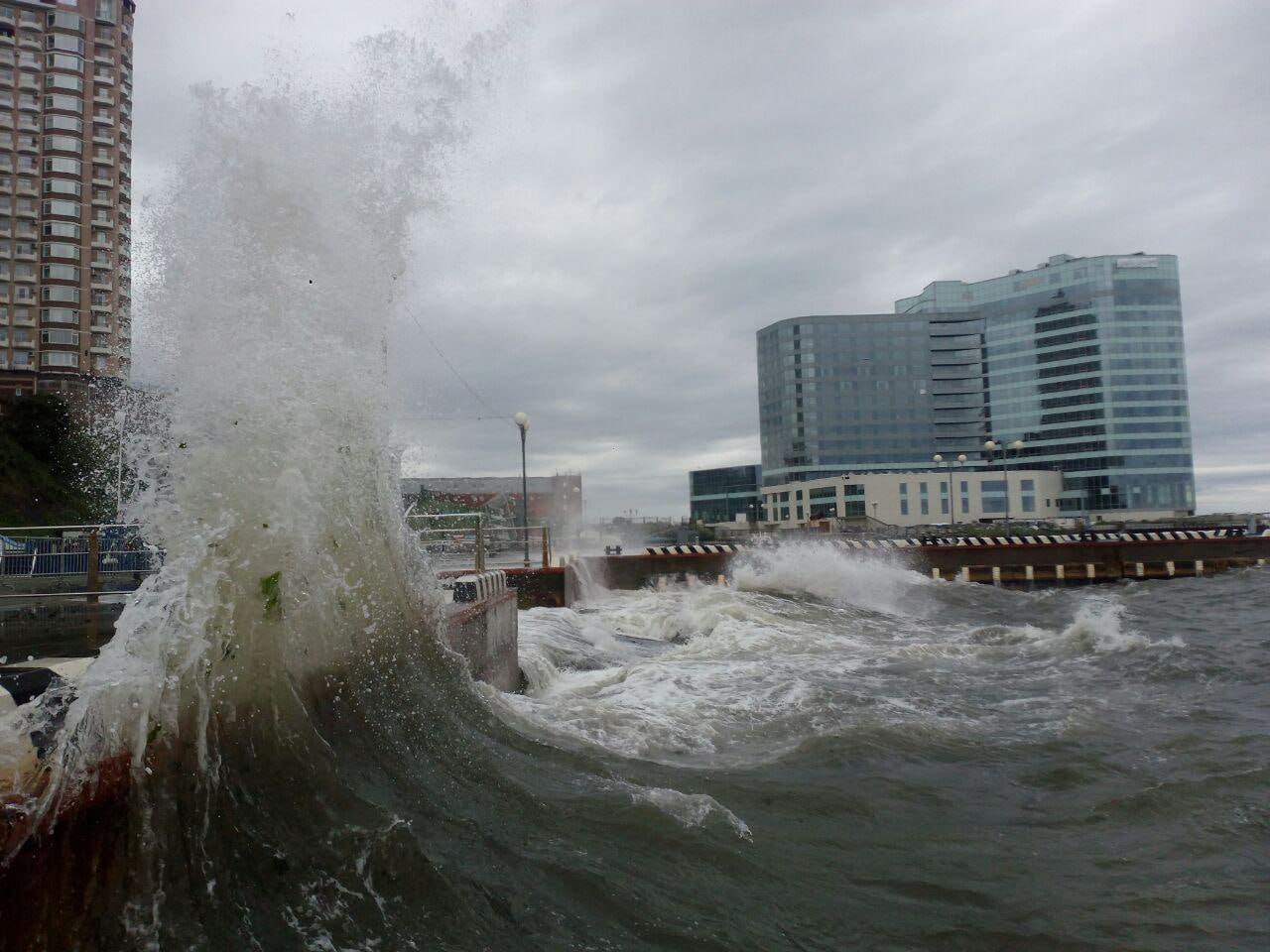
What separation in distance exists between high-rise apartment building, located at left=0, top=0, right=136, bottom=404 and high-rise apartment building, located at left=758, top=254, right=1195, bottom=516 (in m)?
71.0

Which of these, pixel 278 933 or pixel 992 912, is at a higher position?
pixel 278 933

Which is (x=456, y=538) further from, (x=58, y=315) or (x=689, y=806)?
(x=58, y=315)

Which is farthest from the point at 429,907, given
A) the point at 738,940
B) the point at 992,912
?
the point at 992,912

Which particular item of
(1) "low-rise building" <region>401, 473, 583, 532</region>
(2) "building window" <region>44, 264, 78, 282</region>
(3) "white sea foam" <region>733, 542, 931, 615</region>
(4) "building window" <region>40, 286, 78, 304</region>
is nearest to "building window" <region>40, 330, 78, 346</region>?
(4) "building window" <region>40, 286, 78, 304</region>

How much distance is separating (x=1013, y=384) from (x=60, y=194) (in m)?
97.1

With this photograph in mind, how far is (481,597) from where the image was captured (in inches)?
326

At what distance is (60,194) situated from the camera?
5728cm

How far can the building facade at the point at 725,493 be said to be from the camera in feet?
343

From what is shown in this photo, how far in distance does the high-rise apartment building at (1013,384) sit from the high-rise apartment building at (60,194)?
7097 centimetres

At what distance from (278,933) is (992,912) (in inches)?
103

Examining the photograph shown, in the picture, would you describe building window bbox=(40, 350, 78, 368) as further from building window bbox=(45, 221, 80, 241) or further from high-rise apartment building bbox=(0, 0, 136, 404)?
building window bbox=(45, 221, 80, 241)

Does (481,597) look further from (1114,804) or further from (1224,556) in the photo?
(1224,556)

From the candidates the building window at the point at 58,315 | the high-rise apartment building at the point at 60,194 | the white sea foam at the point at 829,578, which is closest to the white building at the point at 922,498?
the white sea foam at the point at 829,578

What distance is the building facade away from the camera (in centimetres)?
10456
